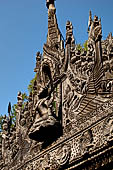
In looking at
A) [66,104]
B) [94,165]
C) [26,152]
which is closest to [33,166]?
[26,152]

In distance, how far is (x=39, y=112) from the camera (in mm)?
8117

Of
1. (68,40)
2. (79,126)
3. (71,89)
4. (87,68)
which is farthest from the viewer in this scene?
(68,40)

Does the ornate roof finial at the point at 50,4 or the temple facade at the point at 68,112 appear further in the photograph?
the ornate roof finial at the point at 50,4

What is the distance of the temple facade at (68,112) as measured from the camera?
631 centimetres

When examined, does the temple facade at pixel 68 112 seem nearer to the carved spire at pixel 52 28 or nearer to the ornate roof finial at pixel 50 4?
the carved spire at pixel 52 28

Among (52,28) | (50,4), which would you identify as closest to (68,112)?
(52,28)

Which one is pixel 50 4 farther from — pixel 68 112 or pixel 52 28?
pixel 68 112

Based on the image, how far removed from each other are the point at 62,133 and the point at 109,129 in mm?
1866

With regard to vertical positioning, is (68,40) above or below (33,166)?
above

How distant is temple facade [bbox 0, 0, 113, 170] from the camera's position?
248 inches

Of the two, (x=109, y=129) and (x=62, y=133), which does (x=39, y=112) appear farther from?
(x=109, y=129)

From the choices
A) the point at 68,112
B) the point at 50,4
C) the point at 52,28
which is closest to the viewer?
the point at 68,112

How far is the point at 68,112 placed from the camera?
771cm

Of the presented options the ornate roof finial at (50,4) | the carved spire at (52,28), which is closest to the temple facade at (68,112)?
the carved spire at (52,28)
